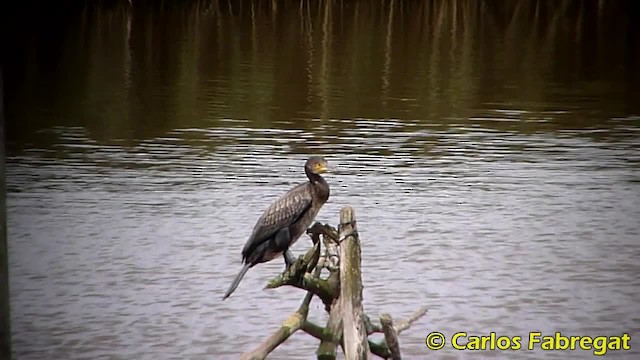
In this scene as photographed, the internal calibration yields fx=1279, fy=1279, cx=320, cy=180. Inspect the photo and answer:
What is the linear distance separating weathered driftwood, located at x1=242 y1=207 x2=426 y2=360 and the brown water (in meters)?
1.28

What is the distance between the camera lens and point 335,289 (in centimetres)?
504

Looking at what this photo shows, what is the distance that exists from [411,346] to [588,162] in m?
3.60

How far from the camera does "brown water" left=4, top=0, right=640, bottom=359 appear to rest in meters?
7.32

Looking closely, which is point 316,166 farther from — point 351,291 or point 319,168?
point 351,291

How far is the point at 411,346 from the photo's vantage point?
6.67m

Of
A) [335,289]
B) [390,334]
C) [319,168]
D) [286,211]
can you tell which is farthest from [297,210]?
[390,334]

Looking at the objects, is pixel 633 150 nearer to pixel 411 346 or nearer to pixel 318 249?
pixel 411 346

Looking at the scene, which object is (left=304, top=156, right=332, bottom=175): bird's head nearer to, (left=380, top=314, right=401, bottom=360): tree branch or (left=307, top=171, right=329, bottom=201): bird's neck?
(left=307, top=171, right=329, bottom=201): bird's neck

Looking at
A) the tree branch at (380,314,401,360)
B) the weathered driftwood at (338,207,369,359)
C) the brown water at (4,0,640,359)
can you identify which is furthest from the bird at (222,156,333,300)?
the brown water at (4,0,640,359)

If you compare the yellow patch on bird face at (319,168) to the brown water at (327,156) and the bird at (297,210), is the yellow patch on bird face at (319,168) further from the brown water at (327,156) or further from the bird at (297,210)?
the brown water at (327,156)

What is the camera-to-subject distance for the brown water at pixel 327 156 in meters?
7.32

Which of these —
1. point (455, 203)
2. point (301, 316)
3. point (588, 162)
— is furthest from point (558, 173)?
point (301, 316)

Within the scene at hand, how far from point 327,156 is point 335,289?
191 inches

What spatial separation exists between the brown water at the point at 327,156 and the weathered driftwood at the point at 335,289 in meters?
1.28
